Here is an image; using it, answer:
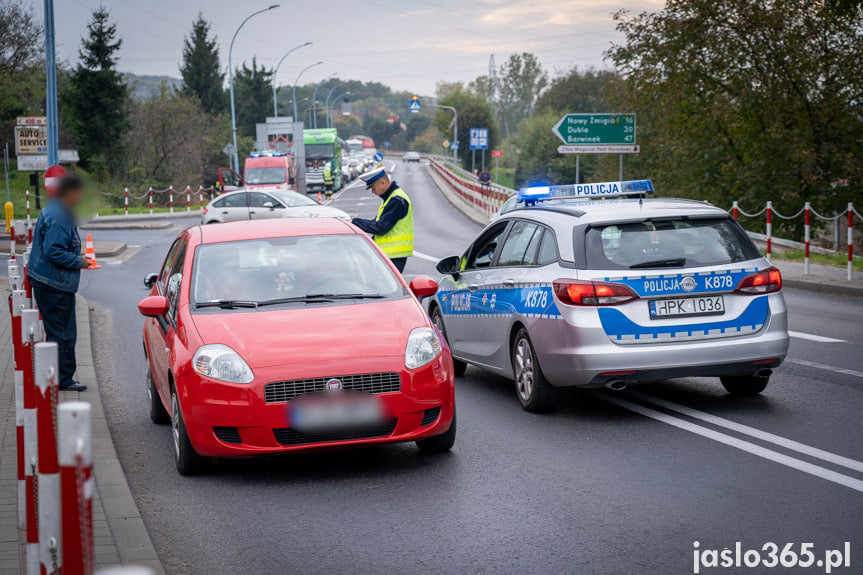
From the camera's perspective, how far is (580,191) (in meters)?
10.1

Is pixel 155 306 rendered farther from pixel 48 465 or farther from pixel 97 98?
pixel 97 98

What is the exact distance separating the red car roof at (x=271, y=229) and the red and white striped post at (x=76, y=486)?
17.2ft

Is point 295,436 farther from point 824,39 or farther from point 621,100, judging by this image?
point 621,100

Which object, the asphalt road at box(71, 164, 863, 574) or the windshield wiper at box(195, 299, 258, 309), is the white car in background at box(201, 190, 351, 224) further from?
the windshield wiper at box(195, 299, 258, 309)

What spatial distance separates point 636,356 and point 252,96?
110m

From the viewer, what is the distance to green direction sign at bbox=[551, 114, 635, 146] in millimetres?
30406

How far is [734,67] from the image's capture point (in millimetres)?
28594

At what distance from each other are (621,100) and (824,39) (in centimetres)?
775

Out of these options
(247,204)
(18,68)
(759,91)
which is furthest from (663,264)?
(18,68)

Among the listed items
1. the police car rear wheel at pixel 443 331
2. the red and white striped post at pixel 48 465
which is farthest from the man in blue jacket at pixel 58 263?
the red and white striped post at pixel 48 465

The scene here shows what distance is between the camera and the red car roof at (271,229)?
7719 mm

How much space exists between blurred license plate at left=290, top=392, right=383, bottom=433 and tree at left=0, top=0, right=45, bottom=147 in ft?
153

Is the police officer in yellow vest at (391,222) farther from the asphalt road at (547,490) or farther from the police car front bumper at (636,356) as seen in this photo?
the police car front bumper at (636,356)

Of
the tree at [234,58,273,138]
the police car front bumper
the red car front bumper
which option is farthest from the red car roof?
the tree at [234,58,273,138]
